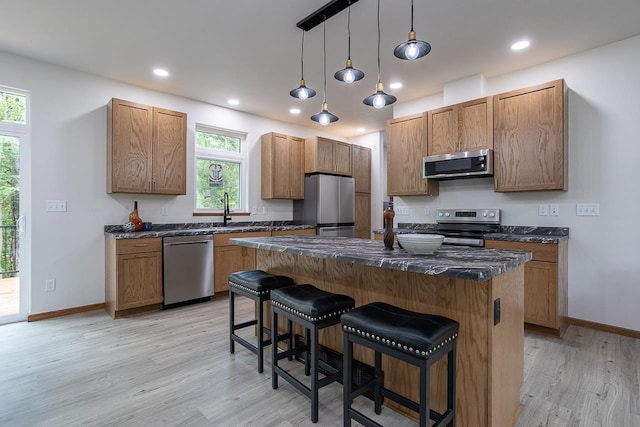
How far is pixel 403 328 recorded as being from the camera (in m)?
1.33

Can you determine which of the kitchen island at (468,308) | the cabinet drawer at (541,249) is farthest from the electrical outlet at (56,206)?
the cabinet drawer at (541,249)

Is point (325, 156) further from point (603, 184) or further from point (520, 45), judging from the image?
point (603, 184)

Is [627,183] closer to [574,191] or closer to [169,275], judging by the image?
[574,191]

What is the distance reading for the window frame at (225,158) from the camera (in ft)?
15.1

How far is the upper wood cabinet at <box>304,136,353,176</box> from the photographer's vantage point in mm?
5363

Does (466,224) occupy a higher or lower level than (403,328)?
higher

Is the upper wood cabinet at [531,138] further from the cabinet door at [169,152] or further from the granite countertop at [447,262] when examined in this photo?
the cabinet door at [169,152]

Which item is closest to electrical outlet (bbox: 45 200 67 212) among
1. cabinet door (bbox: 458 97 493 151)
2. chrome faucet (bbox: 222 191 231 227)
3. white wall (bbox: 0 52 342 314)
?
white wall (bbox: 0 52 342 314)

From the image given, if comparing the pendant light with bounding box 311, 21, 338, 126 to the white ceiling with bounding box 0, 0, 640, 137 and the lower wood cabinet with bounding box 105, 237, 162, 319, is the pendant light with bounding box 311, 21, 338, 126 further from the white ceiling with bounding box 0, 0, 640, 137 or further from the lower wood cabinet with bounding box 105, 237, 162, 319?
the lower wood cabinet with bounding box 105, 237, 162, 319

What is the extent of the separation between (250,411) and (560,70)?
4.27 metres

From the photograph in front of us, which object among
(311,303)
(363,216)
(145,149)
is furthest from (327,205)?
(311,303)

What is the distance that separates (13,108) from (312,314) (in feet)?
13.0

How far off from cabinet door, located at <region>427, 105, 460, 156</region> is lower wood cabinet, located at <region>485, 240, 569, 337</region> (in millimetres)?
1401

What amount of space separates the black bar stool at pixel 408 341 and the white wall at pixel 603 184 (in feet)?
8.64
